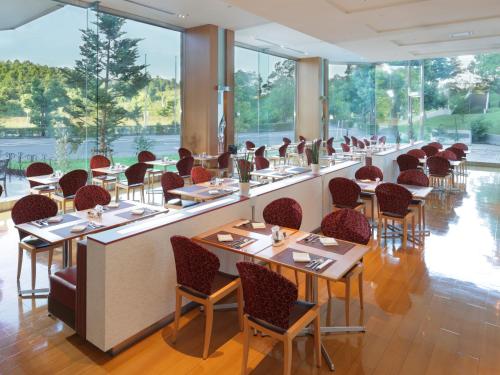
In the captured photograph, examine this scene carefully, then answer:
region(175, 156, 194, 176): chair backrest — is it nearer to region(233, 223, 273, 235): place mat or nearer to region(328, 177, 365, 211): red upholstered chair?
region(328, 177, 365, 211): red upholstered chair

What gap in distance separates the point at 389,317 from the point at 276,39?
10.3m

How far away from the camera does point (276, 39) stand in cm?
1205

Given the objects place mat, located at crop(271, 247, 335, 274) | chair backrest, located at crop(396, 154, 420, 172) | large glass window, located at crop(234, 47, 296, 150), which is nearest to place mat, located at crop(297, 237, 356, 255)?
place mat, located at crop(271, 247, 335, 274)

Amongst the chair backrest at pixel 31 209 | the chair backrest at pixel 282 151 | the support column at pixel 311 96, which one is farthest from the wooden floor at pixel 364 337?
the support column at pixel 311 96

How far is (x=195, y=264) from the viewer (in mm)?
2941

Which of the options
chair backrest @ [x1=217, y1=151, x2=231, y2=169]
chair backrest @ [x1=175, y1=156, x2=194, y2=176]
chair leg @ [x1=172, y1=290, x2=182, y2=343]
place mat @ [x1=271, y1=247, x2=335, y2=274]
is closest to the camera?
place mat @ [x1=271, y1=247, x2=335, y2=274]

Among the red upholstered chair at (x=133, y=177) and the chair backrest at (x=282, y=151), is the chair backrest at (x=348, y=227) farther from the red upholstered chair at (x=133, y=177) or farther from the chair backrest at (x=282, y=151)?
the chair backrest at (x=282, y=151)

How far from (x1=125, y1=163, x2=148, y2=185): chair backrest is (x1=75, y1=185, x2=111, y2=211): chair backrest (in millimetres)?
2466

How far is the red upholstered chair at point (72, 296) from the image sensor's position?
3.02 meters

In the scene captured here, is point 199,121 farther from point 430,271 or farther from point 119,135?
point 430,271

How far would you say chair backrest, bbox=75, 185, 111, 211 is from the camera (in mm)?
4676

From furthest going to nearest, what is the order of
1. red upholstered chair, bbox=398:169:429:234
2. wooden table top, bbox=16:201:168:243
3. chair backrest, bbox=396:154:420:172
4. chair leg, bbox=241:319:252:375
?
1. chair backrest, bbox=396:154:420:172
2. red upholstered chair, bbox=398:169:429:234
3. wooden table top, bbox=16:201:168:243
4. chair leg, bbox=241:319:252:375

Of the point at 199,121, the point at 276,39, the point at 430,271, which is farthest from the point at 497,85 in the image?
the point at 430,271

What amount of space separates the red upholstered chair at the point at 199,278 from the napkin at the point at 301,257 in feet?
1.85
